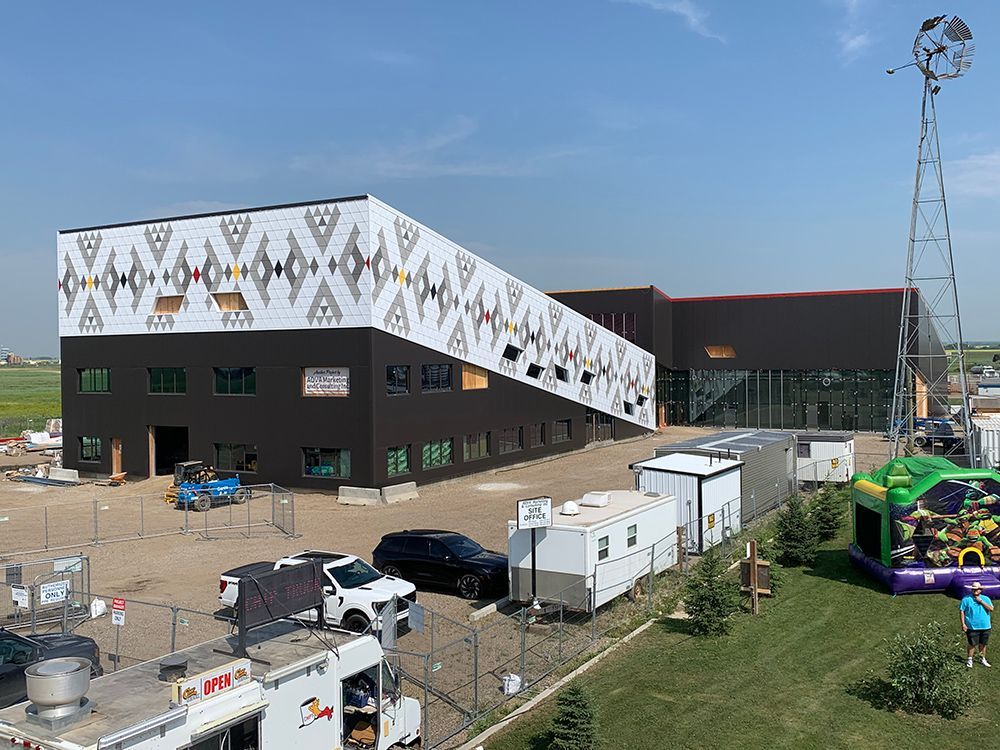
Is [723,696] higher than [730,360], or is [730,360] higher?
[730,360]

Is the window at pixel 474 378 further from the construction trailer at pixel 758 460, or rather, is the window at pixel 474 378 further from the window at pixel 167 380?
the construction trailer at pixel 758 460

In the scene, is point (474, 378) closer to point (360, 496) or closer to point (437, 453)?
point (437, 453)

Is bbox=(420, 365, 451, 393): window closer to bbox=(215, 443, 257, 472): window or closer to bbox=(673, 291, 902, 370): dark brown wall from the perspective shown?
bbox=(215, 443, 257, 472): window

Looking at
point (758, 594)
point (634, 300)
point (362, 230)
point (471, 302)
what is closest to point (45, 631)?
point (758, 594)

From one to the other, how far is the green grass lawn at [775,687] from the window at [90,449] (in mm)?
38379

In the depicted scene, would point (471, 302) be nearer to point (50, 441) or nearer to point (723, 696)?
point (723, 696)

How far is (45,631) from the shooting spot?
19.4 m

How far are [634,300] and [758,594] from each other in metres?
51.5

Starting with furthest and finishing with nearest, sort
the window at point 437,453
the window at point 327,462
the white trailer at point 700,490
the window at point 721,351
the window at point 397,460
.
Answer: the window at point 721,351 → the window at point 437,453 → the window at point 397,460 → the window at point 327,462 → the white trailer at point 700,490

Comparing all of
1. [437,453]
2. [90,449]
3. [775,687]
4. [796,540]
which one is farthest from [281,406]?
[775,687]

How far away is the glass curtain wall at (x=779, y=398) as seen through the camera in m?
65.4

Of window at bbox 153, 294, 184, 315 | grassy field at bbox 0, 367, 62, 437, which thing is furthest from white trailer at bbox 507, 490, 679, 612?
grassy field at bbox 0, 367, 62, 437

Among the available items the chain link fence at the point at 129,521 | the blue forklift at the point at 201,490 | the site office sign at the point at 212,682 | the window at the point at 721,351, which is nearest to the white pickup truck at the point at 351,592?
the site office sign at the point at 212,682

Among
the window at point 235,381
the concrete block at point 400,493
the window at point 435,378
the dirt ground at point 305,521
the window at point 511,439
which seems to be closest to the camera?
the dirt ground at point 305,521
